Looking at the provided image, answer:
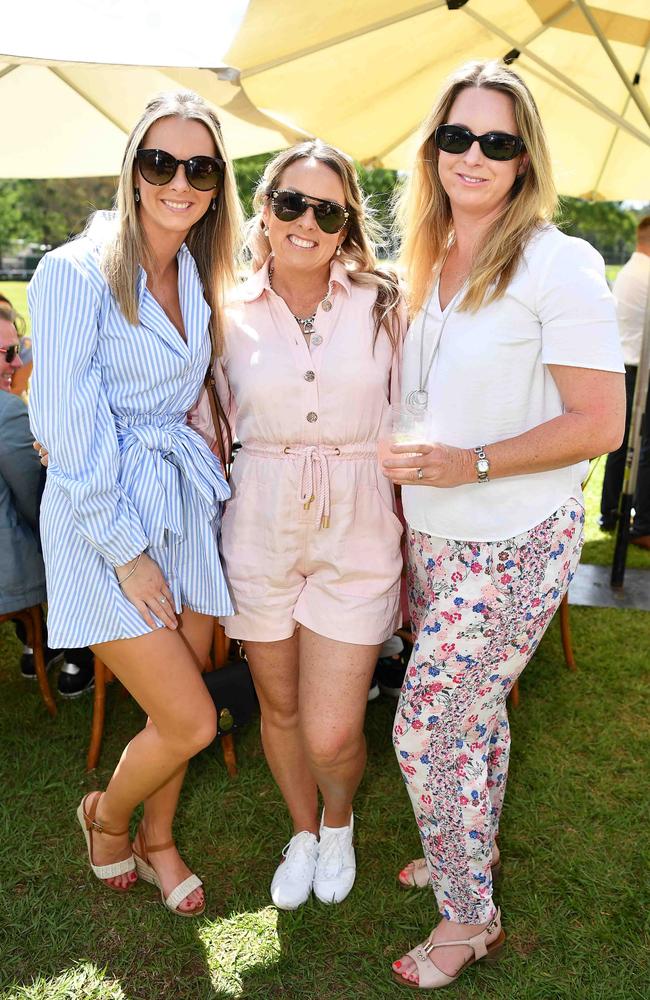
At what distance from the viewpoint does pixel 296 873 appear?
287 centimetres

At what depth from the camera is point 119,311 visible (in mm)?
2285

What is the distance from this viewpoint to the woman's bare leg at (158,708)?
2.46m

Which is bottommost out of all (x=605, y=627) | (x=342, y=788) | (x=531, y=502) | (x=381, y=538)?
(x=605, y=627)

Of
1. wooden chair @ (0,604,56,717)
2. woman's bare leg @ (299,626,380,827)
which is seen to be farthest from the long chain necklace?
wooden chair @ (0,604,56,717)

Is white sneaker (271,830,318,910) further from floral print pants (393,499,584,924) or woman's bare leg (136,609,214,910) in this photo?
floral print pants (393,499,584,924)

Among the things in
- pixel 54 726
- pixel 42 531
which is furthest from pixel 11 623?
pixel 42 531

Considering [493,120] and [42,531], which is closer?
[493,120]

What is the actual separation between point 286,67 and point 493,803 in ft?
12.8

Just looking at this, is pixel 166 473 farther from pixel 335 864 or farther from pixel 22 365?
pixel 22 365

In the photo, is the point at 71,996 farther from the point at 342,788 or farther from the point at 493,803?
the point at 493,803

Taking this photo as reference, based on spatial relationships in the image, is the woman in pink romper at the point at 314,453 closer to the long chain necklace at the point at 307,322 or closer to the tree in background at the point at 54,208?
the long chain necklace at the point at 307,322

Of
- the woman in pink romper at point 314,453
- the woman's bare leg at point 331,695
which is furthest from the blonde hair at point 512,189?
the woman's bare leg at point 331,695

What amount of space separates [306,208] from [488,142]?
591 millimetres

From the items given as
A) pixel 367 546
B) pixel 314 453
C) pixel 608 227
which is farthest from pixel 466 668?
pixel 608 227
